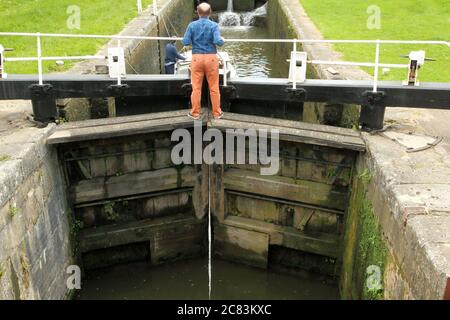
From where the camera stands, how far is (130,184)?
767cm

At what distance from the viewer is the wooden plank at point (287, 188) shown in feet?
24.5

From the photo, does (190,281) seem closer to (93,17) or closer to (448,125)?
(448,125)

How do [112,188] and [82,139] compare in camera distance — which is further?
[112,188]

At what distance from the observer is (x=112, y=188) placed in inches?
299

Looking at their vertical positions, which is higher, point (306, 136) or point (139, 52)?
point (139, 52)

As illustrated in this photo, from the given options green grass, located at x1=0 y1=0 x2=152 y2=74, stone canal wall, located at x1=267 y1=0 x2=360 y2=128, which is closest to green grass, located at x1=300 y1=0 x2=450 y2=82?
stone canal wall, located at x1=267 y1=0 x2=360 y2=128

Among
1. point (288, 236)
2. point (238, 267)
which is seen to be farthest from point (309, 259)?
point (238, 267)

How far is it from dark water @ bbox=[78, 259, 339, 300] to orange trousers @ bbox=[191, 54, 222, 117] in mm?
2581

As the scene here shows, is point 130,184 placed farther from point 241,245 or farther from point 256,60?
point 256,60

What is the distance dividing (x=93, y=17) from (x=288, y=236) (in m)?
9.74

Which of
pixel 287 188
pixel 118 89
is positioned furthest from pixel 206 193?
pixel 118 89

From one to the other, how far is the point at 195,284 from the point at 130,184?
71.3 inches

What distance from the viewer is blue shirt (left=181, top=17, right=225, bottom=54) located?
6.70 m
